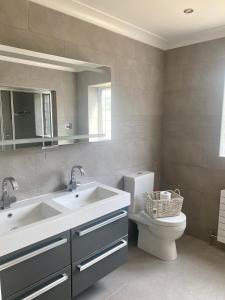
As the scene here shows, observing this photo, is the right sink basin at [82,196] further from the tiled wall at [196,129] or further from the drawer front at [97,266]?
the tiled wall at [196,129]

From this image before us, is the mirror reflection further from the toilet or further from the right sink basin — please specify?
the toilet

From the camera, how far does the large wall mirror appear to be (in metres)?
1.65

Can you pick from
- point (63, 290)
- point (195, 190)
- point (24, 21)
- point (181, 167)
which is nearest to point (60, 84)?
point (24, 21)

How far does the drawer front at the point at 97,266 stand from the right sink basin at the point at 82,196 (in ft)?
1.39

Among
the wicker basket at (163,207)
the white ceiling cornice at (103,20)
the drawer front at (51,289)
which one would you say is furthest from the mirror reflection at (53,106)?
the drawer front at (51,289)

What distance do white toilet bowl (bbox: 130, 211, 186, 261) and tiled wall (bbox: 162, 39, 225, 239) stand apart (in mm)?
551

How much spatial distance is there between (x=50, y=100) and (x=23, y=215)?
0.92 meters

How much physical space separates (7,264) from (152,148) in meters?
2.11

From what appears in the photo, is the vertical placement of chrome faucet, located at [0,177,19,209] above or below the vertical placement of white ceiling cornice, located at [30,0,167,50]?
below

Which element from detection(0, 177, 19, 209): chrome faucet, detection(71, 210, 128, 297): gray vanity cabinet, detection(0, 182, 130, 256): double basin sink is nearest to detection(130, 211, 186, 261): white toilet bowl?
detection(71, 210, 128, 297): gray vanity cabinet

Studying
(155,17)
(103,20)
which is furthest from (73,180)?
(155,17)

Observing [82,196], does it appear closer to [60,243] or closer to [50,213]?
[50,213]

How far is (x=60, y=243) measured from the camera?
1.54 metres

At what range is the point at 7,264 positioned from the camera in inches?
51.6
